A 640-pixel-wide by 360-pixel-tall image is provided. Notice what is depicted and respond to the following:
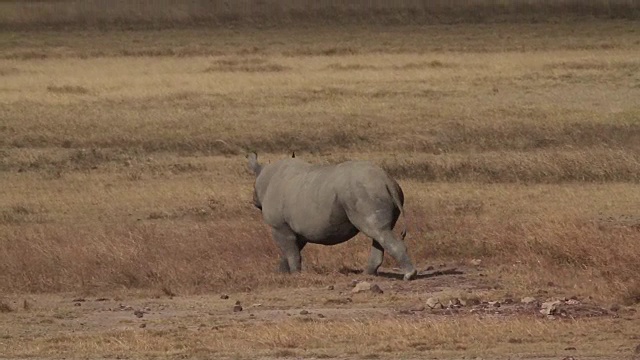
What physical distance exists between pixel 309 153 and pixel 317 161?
0.97 metres

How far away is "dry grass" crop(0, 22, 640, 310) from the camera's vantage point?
14.4 metres

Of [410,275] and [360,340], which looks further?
[410,275]

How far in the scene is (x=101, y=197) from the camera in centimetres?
2033

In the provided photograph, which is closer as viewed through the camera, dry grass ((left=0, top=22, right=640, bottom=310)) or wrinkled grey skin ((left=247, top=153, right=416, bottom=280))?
wrinkled grey skin ((left=247, top=153, right=416, bottom=280))

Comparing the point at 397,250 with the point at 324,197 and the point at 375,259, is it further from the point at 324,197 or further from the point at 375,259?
the point at 324,197

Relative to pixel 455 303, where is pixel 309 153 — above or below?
below

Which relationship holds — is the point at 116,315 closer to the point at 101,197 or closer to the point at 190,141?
the point at 101,197

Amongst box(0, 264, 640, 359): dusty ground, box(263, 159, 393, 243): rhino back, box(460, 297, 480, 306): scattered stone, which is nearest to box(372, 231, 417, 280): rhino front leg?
box(0, 264, 640, 359): dusty ground

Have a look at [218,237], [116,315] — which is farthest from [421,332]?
[218,237]

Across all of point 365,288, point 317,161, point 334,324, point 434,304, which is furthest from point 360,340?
point 317,161

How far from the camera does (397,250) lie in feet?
44.5

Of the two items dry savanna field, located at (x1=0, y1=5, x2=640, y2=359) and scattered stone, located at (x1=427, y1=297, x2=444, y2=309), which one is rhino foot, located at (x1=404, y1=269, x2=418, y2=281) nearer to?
dry savanna field, located at (x1=0, y1=5, x2=640, y2=359)

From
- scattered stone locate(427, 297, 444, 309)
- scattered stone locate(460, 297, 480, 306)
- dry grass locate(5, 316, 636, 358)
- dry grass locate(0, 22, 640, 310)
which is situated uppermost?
dry grass locate(5, 316, 636, 358)

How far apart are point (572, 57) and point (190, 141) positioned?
49.7 feet
